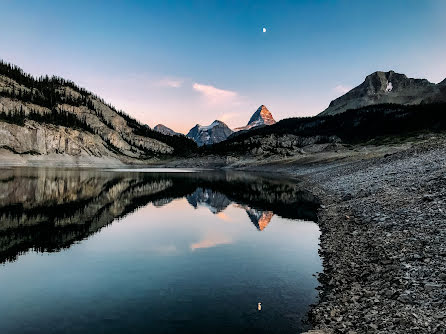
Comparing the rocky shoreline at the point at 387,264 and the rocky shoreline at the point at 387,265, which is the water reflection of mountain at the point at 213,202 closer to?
the rocky shoreline at the point at 387,264

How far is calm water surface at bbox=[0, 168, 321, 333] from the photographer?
442 inches

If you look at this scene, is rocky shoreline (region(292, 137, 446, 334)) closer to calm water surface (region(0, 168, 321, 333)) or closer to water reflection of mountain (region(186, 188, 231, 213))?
calm water surface (region(0, 168, 321, 333))

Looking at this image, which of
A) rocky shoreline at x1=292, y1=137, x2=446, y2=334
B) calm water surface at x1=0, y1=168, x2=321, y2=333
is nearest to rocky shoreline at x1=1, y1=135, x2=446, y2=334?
rocky shoreline at x1=292, y1=137, x2=446, y2=334

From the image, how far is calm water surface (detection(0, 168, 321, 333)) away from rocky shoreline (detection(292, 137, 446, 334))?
126cm

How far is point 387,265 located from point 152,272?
12432 mm

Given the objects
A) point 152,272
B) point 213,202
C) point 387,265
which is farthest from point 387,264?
point 213,202

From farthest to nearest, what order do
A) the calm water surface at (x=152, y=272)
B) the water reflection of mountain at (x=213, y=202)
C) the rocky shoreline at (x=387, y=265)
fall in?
the water reflection of mountain at (x=213, y=202) < the calm water surface at (x=152, y=272) < the rocky shoreline at (x=387, y=265)

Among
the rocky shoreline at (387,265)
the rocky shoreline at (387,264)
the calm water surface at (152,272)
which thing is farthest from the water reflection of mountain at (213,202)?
the rocky shoreline at (387,265)

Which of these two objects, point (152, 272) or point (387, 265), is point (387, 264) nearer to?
point (387, 265)

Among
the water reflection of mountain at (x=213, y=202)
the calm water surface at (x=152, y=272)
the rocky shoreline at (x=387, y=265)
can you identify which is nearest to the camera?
the rocky shoreline at (x=387, y=265)

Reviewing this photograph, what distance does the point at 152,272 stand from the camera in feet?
54.3

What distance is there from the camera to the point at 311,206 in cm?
3912

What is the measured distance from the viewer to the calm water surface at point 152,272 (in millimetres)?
11218

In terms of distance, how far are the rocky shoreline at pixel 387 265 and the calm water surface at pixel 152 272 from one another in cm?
126
